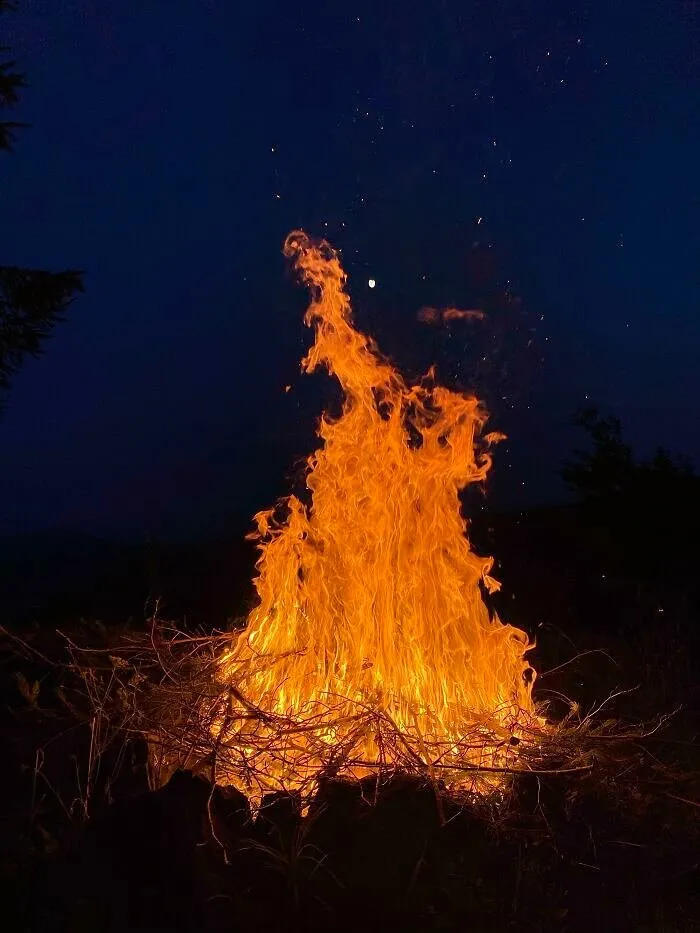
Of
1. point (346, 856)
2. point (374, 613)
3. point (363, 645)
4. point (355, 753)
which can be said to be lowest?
point (346, 856)

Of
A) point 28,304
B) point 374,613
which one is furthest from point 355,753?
point 28,304

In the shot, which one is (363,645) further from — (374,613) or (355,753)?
(355,753)

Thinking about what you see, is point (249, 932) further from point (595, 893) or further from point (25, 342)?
point (25, 342)

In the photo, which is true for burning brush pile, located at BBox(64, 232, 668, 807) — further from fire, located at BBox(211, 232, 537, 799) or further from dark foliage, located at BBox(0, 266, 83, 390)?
dark foliage, located at BBox(0, 266, 83, 390)

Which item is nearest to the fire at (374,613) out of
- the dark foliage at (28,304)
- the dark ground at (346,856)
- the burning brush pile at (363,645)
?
the burning brush pile at (363,645)

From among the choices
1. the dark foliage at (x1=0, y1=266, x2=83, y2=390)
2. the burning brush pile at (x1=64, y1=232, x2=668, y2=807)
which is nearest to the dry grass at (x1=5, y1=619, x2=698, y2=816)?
the burning brush pile at (x1=64, y1=232, x2=668, y2=807)

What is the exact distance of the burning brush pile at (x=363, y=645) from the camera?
12.4ft

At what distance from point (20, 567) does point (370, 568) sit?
1588 cm

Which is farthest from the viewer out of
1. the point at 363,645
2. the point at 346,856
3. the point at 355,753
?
the point at 363,645

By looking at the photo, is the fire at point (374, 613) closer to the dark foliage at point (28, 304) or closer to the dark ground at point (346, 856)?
the dark ground at point (346, 856)

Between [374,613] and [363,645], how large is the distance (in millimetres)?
171

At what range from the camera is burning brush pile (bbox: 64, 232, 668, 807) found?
12.4ft

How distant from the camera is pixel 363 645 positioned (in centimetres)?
450

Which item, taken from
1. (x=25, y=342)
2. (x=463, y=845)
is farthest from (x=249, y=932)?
(x=25, y=342)
